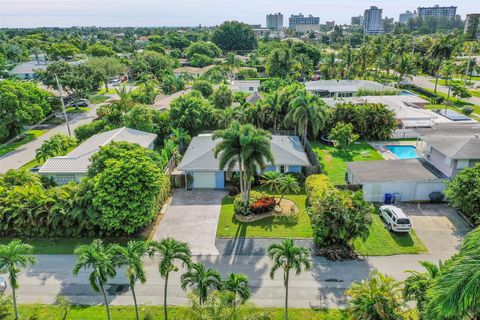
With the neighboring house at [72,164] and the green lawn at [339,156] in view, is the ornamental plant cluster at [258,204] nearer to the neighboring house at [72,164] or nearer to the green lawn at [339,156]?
the green lawn at [339,156]

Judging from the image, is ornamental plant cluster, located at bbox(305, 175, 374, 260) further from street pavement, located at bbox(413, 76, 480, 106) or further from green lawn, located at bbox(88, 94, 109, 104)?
green lawn, located at bbox(88, 94, 109, 104)

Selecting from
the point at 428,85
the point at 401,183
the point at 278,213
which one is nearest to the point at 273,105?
the point at 278,213

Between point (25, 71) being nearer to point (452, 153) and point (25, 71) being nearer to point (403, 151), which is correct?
point (403, 151)

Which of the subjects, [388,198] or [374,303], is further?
[388,198]

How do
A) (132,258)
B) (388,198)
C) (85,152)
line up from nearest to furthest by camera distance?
(132,258)
(388,198)
(85,152)

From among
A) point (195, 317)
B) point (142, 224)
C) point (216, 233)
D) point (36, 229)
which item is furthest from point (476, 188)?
point (36, 229)

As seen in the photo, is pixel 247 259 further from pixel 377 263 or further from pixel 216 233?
pixel 377 263

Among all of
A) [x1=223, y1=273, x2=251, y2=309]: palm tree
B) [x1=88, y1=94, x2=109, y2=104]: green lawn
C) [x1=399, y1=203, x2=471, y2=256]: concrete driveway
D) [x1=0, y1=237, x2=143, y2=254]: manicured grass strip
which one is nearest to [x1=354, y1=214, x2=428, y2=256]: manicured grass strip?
[x1=399, y1=203, x2=471, y2=256]: concrete driveway
